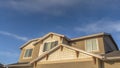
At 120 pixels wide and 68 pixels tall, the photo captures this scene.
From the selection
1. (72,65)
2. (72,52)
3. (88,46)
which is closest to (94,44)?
(88,46)

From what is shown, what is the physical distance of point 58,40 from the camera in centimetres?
2358

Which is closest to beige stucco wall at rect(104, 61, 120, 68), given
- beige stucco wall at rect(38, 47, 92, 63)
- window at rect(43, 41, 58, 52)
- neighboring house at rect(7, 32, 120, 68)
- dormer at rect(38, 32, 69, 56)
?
neighboring house at rect(7, 32, 120, 68)

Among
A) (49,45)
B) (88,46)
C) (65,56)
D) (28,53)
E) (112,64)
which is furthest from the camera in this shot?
(28,53)

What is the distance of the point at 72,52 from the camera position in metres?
17.4

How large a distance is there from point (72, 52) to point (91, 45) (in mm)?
5458

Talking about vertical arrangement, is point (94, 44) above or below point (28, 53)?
above

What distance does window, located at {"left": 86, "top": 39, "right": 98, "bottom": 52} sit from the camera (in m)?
21.2

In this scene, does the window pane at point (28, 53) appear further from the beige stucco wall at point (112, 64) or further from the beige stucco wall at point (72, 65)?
the beige stucco wall at point (112, 64)

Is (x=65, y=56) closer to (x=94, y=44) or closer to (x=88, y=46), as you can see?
(x=88, y=46)

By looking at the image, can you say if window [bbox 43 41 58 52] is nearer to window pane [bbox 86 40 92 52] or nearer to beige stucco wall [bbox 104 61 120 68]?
window pane [bbox 86 40 92 52]

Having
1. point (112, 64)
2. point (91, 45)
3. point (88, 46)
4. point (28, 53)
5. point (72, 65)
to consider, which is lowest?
point (72, 65)

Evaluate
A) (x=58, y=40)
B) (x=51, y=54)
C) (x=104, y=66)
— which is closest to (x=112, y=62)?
(x=104, y=66)

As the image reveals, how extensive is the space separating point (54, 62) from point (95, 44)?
6990 mm

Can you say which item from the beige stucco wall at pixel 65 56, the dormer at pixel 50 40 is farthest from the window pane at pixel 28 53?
the beige stucco wall at pixel 65 56
